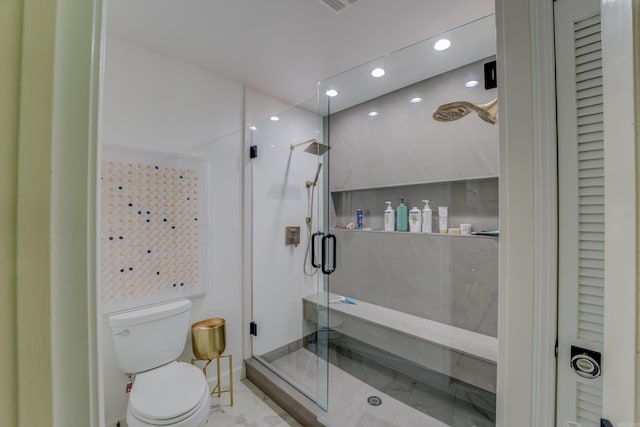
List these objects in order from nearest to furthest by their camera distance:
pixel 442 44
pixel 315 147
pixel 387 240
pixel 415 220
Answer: pixel 442 44
pixel 415 220
pixel 387 240
pixel 315 147

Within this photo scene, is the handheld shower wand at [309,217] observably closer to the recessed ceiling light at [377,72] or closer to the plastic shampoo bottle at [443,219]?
the recessed ceiling light at [377,72]

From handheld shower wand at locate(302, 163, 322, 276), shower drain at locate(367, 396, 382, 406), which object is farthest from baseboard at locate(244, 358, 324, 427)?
handheld shower wand at locate(302, 163, 322, 276)

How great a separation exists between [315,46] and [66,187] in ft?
6.06

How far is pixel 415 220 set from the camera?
7.08 ft

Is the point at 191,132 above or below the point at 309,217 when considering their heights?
above

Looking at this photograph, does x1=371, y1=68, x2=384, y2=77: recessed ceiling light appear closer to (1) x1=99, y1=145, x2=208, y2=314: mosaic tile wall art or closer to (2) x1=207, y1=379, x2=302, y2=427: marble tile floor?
(1) x1=99, y1=145, x2=208, y2=314: mosaic tile wall art

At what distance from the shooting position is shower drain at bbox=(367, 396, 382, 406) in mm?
1833

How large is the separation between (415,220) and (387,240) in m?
0.30

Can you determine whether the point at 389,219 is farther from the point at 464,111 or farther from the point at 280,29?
the point at 280,29

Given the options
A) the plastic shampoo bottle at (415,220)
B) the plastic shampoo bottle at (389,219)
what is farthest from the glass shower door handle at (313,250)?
the plastic shampoo bottle at (415,220)

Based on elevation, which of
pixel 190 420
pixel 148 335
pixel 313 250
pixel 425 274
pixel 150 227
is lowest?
pixel 190 420

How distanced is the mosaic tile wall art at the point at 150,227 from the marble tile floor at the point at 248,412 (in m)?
0.83

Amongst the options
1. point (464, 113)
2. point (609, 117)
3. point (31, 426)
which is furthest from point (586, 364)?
point (464, 113)

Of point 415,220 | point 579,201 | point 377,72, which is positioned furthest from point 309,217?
point 579,201
